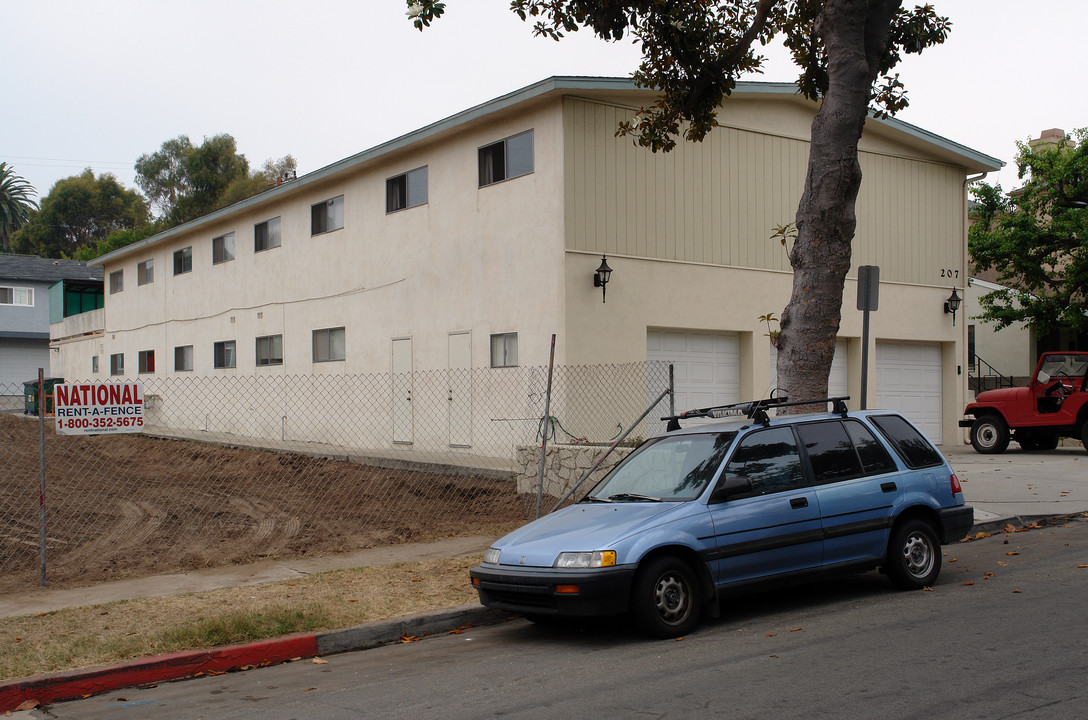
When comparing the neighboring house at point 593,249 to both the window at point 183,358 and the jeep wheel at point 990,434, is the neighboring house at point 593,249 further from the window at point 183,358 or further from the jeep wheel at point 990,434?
the window at point 183,358

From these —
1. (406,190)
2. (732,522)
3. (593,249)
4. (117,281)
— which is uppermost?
(406,190)

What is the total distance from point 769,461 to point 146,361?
2968cm

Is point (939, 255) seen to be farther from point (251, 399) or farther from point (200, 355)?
point (200, 355)

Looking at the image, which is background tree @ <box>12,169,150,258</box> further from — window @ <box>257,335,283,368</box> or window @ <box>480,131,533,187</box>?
window @ <box>480,131,533,187</box>

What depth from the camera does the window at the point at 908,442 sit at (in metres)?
8.38

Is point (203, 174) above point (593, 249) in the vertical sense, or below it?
above

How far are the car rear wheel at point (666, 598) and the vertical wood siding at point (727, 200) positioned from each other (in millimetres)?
10397

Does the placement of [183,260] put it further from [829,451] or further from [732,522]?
[732,522]

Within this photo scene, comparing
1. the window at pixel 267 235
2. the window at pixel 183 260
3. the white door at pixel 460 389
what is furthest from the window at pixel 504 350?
the window at pixel 183 260

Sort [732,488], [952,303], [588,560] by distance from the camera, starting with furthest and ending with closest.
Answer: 1. [952,303]
2. [732,488]
3. [588,560]

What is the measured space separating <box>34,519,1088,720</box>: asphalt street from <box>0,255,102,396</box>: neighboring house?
46978 mm

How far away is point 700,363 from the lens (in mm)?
18781

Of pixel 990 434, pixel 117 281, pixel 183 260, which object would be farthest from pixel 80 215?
pixel 990 434

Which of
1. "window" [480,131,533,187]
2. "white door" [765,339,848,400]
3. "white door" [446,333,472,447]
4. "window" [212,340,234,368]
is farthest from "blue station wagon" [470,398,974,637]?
"window" [212,340,234,368]
